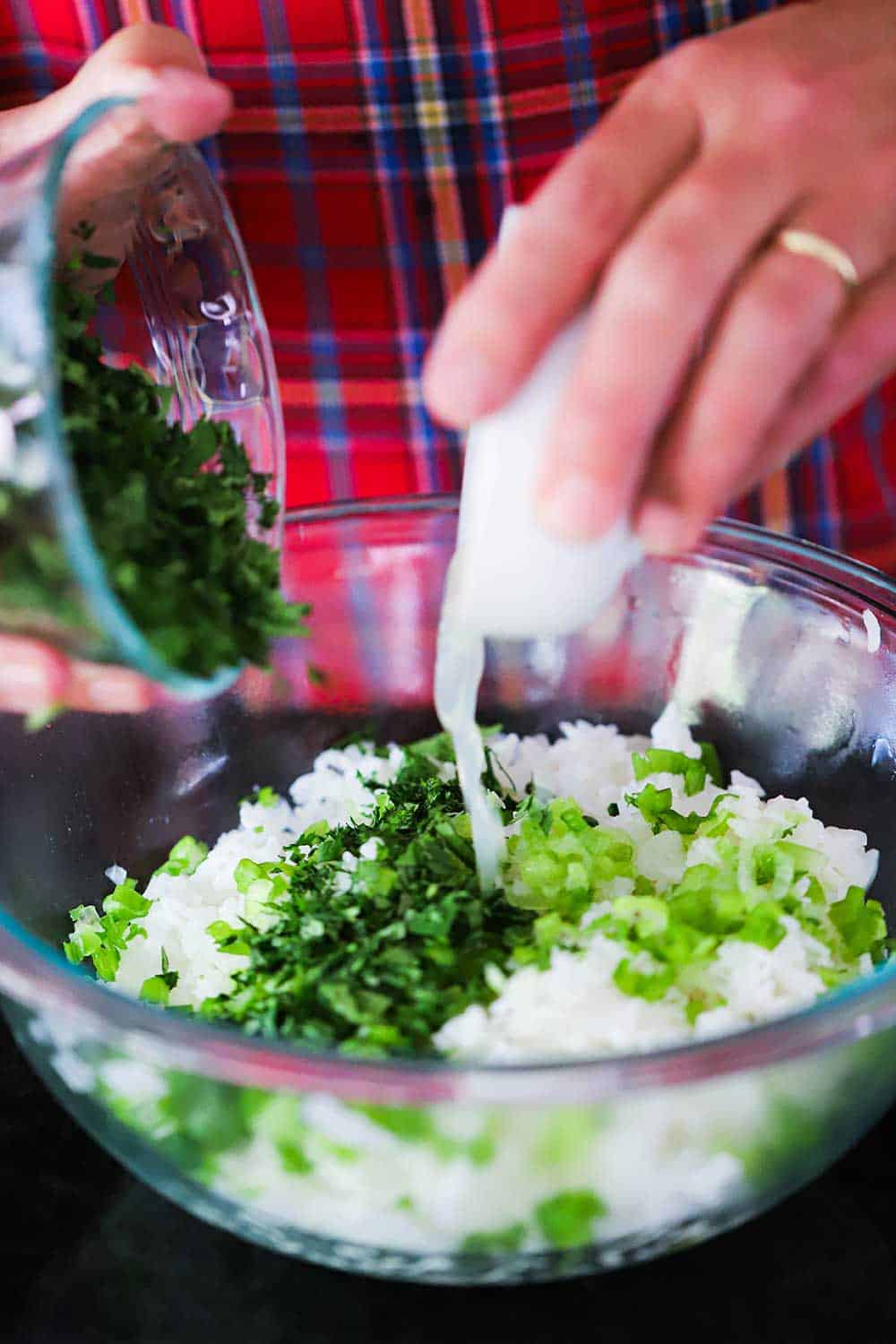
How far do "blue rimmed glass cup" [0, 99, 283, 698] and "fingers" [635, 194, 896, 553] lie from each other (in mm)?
320

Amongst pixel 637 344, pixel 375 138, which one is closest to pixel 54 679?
pixel 637 344

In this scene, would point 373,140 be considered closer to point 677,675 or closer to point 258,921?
point 677,675

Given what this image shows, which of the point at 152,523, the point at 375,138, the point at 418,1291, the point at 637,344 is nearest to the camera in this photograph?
the point at 637,344

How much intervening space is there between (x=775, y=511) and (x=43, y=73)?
106 centimetres

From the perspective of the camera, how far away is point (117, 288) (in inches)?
45.0

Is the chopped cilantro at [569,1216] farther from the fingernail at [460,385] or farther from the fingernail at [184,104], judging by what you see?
the fingernail at [184,104]

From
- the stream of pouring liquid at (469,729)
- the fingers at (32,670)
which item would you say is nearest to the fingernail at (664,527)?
the stream of pouring liquid at (469,729)

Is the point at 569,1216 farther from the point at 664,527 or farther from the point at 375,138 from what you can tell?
the point at 375,138

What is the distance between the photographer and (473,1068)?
810 mm

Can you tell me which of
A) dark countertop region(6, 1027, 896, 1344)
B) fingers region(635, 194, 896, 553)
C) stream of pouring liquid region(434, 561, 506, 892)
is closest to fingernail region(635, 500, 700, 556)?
fingers region(635, 194, 896, 553)

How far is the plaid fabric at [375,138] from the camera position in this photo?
1.55 meters

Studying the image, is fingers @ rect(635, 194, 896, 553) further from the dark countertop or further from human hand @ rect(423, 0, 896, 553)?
the dark countertop

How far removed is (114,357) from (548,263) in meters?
0.47

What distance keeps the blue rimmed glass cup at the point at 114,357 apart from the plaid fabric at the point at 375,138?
0.51m
